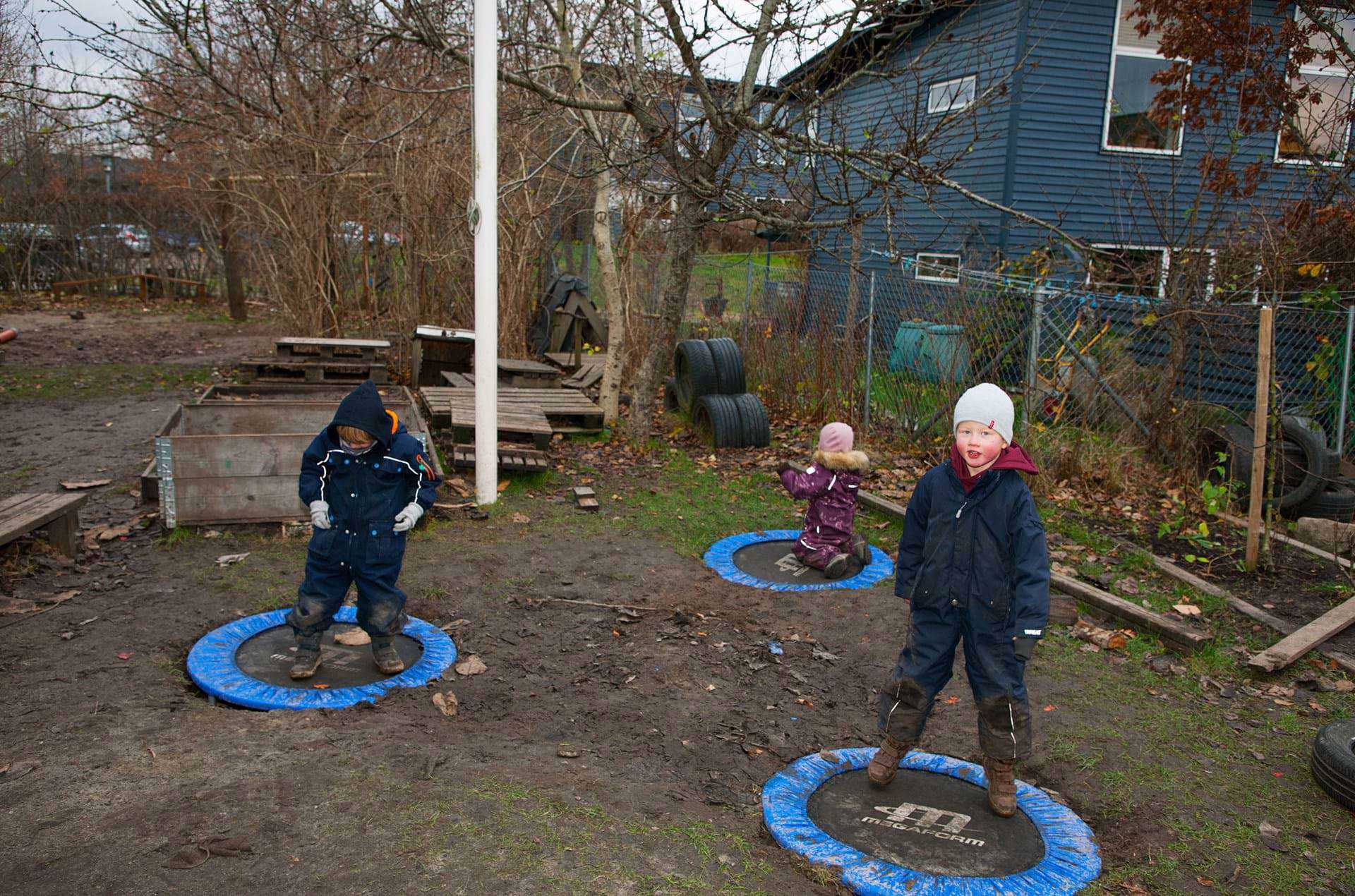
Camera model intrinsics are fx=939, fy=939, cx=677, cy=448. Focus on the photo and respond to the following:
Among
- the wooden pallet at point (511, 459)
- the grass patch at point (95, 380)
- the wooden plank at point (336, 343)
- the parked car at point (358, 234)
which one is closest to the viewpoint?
the wooden pallet at point (511, 459)

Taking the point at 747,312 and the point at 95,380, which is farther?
the point at 95,380

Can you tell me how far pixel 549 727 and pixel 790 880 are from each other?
1.42m

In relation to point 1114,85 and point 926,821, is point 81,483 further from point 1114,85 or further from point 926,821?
point 1114,85

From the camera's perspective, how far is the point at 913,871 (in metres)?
3.27

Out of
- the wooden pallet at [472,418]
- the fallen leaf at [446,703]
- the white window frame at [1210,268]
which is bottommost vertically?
the fallen leaf at [446,703]

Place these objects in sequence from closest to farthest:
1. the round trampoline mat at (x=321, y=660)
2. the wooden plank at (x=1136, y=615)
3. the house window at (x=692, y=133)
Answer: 1. the round trampoline mat at (x=321, y=660)
2. the wooden plank at (x=1136, y=615)
3. the house window at (x=692, y=133)

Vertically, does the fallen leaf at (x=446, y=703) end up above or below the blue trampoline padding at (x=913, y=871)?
above

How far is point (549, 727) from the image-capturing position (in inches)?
165

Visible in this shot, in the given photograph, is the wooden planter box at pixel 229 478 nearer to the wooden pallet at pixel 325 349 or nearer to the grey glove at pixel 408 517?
the grey glove at pixel 408 517

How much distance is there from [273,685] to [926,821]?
9.68 feet

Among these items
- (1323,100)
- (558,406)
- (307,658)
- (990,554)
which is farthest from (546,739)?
(1323,100)

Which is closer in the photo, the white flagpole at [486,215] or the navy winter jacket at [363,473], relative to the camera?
the navy winter jacket at [363,473]

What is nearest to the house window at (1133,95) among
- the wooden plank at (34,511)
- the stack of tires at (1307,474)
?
the stack of tires at (1307,474)

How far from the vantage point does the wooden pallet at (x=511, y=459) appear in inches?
316
